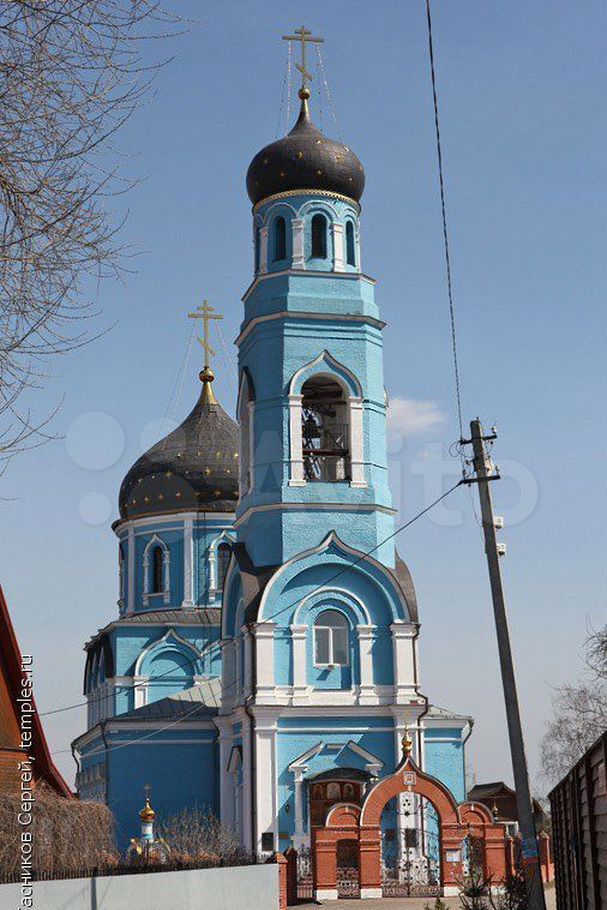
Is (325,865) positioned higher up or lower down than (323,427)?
lower down

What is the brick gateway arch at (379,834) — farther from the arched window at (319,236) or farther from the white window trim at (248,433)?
the arched window at (319,236)

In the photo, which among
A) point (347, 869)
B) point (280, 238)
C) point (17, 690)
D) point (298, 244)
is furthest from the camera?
point (280, 238)

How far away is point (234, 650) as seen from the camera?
27.9m

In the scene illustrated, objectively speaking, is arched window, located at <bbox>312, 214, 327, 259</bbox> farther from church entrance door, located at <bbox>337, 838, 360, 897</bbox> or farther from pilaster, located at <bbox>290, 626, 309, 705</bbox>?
church entrance door, located at <bbox>337, 838, 360, 897</bbox>

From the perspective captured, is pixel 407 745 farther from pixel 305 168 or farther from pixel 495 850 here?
pixel 305 168

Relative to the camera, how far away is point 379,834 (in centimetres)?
2227

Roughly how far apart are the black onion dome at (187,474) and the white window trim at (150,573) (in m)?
0.77

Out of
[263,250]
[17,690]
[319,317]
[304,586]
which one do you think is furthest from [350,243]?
[17,690]

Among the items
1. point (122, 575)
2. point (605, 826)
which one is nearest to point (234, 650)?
point (122, 575)

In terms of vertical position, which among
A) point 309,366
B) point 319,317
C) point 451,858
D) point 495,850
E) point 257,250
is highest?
point 257,250

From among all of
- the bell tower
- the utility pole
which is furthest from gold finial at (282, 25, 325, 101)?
the utility pole

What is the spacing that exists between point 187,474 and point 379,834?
49.8 feet

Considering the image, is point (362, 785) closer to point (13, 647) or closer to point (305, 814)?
point (305, 814)

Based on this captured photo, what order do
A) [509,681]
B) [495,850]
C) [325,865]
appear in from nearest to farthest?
[509,681] → [325,865] → [495,850]
